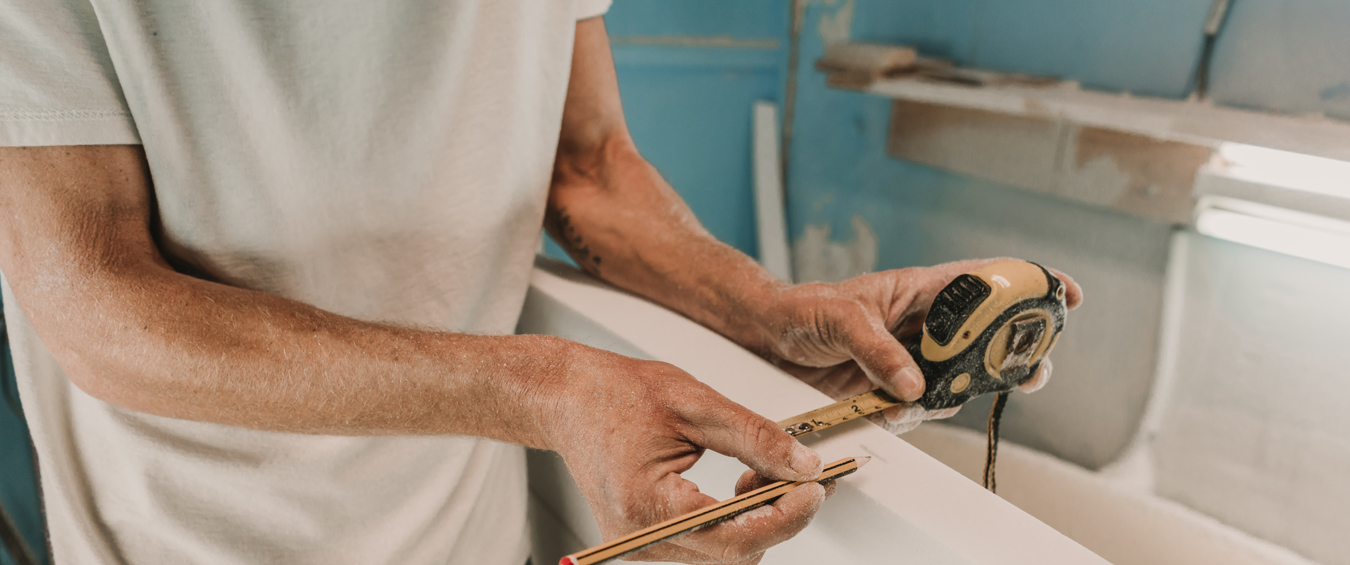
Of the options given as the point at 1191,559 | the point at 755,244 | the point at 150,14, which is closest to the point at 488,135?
the point at 150,14

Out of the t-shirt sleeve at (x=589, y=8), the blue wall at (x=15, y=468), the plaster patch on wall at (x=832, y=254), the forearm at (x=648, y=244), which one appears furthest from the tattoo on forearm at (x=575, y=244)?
the plaster patch on wall at (x=832, y=254)

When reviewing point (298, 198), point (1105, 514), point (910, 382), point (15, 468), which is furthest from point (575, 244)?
point (1105, 514)

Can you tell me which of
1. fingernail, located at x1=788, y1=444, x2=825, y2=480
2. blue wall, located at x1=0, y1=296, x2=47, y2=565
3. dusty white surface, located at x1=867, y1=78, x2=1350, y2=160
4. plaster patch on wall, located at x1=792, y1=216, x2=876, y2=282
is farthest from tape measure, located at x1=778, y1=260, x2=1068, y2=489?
plaster patch on wall, located at x1=792, y1=216, x2=876, y2=282

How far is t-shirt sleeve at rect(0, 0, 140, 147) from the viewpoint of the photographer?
47 centimetres

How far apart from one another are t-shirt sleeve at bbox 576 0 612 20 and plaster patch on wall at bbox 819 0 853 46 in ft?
3.80

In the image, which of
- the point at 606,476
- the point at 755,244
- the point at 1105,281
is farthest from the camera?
the point at 755,244

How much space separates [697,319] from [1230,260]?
106 centimetres

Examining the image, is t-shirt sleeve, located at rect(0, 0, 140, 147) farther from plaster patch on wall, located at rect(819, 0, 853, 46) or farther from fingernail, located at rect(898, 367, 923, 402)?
plaster patch on wall, located at rect(819, 0, 853, 46)

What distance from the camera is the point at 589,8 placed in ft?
2.72

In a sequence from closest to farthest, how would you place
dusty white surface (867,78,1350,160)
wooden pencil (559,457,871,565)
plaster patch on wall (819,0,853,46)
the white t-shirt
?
wooden pencil (559,457,871,565) < the white t-shirt < dusty white surface (867,78,1350,160) < plaster patch on wall (819,0,853,46)

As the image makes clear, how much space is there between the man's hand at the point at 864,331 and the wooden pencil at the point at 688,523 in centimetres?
16

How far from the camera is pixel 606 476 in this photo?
0.46 m

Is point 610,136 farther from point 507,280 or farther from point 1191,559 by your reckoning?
point 1191,559

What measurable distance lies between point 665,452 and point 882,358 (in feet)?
0.79
